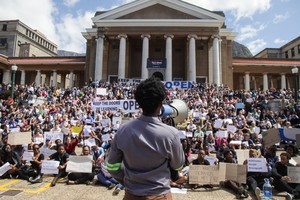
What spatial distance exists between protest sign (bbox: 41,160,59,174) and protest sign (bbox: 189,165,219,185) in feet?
12.8

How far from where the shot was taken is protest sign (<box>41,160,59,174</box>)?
7.56 metres

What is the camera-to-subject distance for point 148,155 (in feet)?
7.07

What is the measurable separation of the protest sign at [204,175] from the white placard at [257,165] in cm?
92

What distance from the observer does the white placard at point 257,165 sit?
22.1 feet

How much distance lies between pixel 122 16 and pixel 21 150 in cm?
2806

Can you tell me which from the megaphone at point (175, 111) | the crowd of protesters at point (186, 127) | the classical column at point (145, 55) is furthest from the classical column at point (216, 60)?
the megaphone at point (175, 111)

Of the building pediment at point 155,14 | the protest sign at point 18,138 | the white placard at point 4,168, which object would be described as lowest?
the white placard at point 4,168

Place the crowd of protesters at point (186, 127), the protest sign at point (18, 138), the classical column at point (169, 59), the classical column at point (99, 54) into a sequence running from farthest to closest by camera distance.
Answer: the classical column at point (99, 54)
the classical column at point (169, 59)
the protest sign at point (18, 138)
the crowd of protesters at point (186, 127)

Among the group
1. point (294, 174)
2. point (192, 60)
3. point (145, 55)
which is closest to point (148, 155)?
point (294, 174)

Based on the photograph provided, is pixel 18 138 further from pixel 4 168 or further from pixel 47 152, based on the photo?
pixel 4 168

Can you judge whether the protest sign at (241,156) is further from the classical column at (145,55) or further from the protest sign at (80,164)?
the classical column at (145,55)

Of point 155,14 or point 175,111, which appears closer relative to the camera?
point 175,111

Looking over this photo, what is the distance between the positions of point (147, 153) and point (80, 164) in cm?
578

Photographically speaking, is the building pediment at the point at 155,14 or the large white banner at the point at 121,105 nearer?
the large white banner at the point at 121,105
